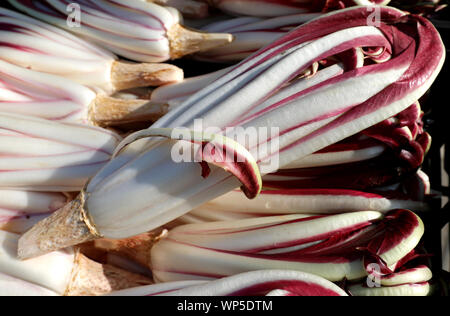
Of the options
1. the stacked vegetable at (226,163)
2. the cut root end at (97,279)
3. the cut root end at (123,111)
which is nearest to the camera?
the stacked vegetable at (226,163)

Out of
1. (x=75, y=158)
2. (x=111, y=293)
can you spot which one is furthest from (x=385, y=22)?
(x=111, y=293)

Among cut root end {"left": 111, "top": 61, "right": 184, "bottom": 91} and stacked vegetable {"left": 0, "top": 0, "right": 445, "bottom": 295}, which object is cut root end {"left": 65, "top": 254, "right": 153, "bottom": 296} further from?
cut root end {"left": 111, "top": 61, "right": 184, "bottom": 91}

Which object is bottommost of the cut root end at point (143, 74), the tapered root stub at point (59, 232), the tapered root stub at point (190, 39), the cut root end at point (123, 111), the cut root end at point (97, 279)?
the cut root end at point (97, 279)

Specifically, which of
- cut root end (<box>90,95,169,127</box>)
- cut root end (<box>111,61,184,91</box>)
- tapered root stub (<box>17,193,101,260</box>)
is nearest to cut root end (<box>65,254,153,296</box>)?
tapered root stub (<box>17,193,101,260</box>)

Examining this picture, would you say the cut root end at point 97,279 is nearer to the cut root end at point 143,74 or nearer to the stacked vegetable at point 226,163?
the stacked vegetable at point 226,163

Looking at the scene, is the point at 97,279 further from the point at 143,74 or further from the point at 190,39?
the point at 190,39

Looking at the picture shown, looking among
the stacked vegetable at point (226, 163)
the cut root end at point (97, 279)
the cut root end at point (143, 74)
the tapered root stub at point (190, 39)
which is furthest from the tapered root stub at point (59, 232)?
the tapered root stub at point (190, 39)

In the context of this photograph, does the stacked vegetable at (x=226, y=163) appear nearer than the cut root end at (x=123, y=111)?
Yes

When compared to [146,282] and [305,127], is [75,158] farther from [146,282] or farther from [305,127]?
[305,127]

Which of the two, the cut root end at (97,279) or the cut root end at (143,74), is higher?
the cut root end at (143,74)
